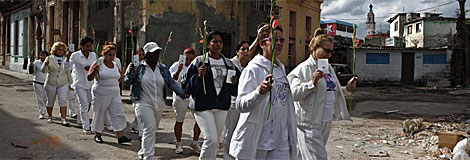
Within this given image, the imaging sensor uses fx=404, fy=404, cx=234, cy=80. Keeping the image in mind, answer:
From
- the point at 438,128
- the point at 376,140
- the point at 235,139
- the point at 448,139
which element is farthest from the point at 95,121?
the point at 438,128

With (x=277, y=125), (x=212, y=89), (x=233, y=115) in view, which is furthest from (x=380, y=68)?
(x=277, y=125)

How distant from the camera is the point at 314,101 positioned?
3.89 m

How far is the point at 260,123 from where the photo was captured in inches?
128

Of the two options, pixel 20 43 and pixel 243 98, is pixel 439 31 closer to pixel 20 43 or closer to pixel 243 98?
pixel 20 43

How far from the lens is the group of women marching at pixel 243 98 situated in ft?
10.8

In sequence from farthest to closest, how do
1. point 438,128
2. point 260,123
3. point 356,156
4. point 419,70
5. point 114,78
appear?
1. point 419,70
2. point 438,128
3. point 114,78
4. point 356,156
5. point 260,123

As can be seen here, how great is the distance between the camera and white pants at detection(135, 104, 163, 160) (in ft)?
16.6

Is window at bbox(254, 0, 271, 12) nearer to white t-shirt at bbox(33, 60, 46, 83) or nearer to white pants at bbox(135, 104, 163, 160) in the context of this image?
white t-shirt at bbox(33, 60, 46, 83)

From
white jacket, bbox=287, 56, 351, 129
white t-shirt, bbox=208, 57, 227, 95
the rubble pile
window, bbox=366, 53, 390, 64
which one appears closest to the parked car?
window, bbox=366, 53, 390, 64

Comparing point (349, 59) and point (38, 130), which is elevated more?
point (349, 59)

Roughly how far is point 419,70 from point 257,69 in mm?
29746

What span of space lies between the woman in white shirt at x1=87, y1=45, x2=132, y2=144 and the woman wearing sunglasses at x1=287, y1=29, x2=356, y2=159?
3618mm

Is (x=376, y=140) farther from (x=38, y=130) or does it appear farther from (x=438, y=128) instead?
(x=38, y=130)

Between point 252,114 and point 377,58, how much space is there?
29.0 metres
